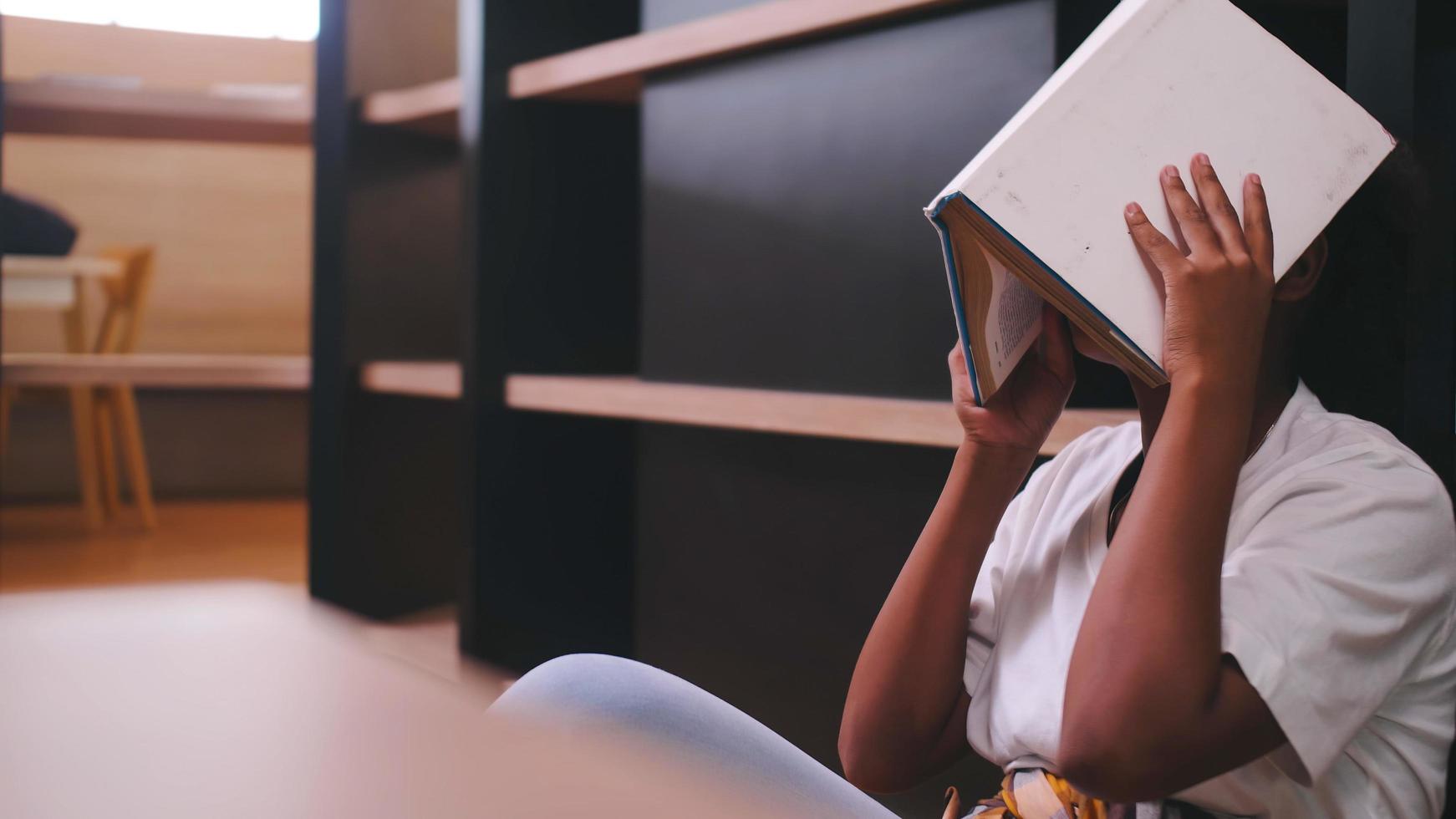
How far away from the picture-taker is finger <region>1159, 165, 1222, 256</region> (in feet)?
1.84

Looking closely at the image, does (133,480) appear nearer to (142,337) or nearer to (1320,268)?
(142,337)

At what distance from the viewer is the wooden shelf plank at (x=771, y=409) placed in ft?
3.21

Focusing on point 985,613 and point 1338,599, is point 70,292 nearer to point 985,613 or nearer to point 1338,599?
point 985,613

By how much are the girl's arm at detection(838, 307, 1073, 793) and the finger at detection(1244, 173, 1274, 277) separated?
158mm

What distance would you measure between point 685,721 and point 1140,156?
388 mm

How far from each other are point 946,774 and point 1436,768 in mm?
566

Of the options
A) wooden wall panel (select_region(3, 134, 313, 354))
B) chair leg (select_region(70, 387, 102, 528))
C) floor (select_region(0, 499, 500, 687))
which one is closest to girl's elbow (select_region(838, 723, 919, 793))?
floor (select_region(0, 499, 500, 687))

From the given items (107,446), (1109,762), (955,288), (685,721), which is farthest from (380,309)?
(1109,762)

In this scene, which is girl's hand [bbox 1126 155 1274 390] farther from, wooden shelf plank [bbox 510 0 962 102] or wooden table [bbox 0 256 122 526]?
wooden table [bbox 0 256 122 526]

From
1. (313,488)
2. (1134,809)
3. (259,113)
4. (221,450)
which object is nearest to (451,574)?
(313,488)

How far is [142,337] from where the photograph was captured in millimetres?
3551

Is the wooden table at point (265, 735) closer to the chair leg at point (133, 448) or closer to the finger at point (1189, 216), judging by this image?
the finger at point (1189, 216)

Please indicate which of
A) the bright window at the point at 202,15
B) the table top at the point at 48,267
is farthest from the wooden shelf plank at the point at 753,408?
the bright window at the point at 202,15

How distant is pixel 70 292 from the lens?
8.31 ft
